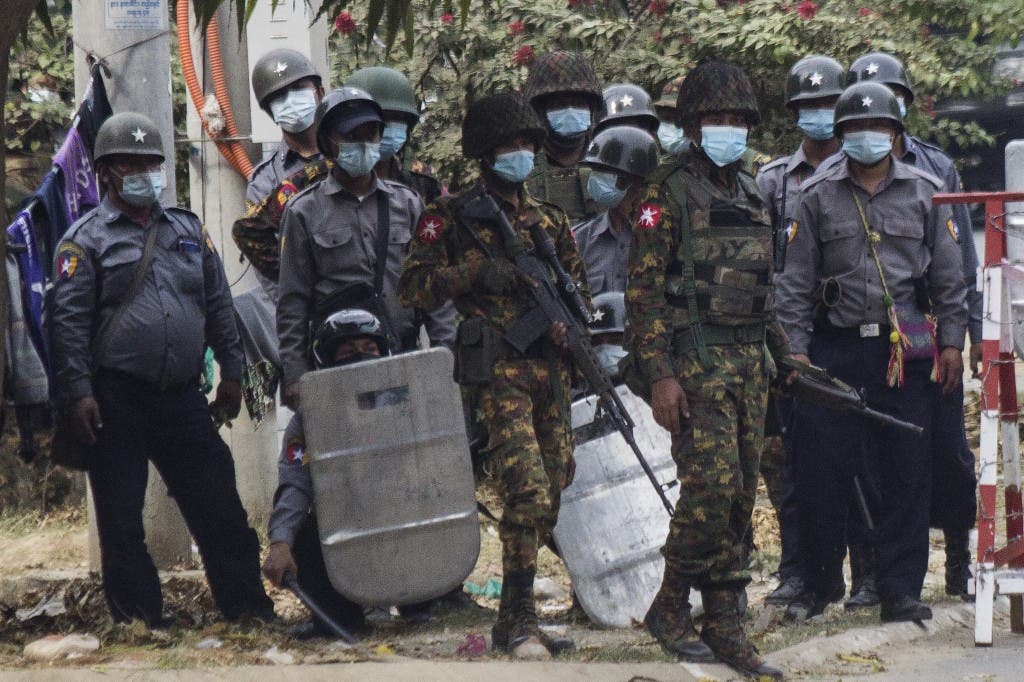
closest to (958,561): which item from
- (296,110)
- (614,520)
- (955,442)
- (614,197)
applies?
(955,442)

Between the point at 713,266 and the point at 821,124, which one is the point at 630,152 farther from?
the point at 713,266

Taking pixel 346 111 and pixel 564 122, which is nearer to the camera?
pixel 346 111

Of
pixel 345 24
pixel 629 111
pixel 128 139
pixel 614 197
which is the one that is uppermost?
pixel 345 24

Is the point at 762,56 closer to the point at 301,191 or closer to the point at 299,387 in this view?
the point at 301,191

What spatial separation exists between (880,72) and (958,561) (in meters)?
2.13

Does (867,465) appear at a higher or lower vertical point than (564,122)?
lower

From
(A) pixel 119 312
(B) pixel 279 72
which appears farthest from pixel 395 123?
(A) pixel 119 312

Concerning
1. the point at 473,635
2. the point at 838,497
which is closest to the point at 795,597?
the point at 838,497

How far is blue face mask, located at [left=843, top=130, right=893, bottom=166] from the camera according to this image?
692cm

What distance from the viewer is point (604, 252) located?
24.7 ft

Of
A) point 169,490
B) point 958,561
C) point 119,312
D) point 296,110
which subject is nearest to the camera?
point 119,312

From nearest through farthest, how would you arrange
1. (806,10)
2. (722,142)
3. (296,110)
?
(722,142), (296,110), (806,10)

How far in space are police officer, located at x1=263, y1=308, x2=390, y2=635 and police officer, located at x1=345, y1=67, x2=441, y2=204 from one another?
1.05 metres

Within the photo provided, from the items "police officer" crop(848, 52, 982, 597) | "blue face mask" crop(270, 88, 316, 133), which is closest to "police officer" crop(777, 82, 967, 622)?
"police officer" crop(848, 52, 982, 597)
